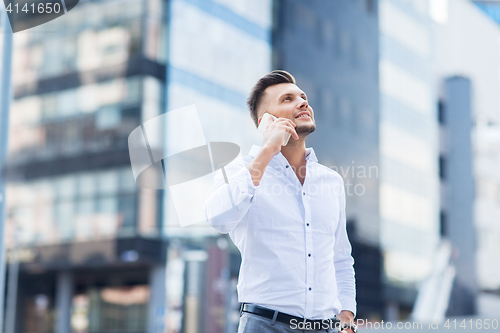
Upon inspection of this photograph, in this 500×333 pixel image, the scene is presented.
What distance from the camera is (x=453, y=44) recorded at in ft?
146

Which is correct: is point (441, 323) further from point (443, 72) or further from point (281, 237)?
point (443, 72)

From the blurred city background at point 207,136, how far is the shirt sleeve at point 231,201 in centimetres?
2086

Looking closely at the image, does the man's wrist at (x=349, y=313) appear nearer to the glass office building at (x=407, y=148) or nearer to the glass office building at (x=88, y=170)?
the glass office building at (x=88, y=170)

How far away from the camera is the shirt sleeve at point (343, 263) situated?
8.21ft

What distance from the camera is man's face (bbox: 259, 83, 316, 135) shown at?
237 cm

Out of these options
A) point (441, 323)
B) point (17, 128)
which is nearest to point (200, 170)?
point (441, 323)

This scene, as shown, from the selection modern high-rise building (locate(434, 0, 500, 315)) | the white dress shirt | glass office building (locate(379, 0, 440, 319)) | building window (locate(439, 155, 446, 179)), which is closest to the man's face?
the white dress shirt

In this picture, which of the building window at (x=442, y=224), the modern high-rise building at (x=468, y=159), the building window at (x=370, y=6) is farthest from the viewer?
the building window at (x=442, y=224)

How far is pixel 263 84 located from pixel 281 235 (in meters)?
0.69

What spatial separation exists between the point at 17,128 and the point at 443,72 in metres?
28.9

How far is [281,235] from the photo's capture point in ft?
7.32

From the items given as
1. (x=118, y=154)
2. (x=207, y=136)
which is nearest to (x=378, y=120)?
(x=118, y=154)

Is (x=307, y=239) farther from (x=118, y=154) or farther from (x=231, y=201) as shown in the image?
(x=118, y=154)

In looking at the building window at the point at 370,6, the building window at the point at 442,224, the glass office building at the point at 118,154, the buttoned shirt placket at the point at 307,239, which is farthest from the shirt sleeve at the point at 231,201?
the building window at the point at 442,224
